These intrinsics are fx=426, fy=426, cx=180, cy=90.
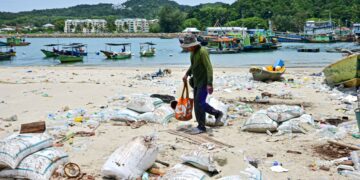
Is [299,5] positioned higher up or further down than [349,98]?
higher up

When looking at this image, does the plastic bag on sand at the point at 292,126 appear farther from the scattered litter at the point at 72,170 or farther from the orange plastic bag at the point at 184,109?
the scattered litter at the point at 72,170

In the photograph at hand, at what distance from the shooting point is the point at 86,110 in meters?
8.05

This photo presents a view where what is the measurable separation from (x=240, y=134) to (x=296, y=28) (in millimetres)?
107047

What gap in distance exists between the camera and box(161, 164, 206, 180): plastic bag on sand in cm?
388

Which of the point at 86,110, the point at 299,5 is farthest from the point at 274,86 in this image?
the point at 299,5

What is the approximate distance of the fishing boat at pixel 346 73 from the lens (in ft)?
34.2

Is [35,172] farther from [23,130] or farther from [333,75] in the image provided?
[333,75]

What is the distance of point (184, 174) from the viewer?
154 inches

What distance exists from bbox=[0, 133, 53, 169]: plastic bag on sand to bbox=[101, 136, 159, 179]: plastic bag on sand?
83cm

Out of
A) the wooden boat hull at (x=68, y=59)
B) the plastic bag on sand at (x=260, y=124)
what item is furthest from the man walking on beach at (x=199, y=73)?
the wooden boat hull at (x=68, y=59)

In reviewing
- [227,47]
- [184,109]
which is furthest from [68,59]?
[184,109]

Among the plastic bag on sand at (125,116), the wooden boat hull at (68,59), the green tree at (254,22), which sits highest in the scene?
the green tree at (254,22)

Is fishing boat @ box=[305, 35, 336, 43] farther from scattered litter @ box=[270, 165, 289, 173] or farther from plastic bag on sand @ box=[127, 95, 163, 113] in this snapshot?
scattered litter @ box=[270, 165, 289, 173]

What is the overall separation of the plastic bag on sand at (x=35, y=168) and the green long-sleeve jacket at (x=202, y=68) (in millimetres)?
2326
